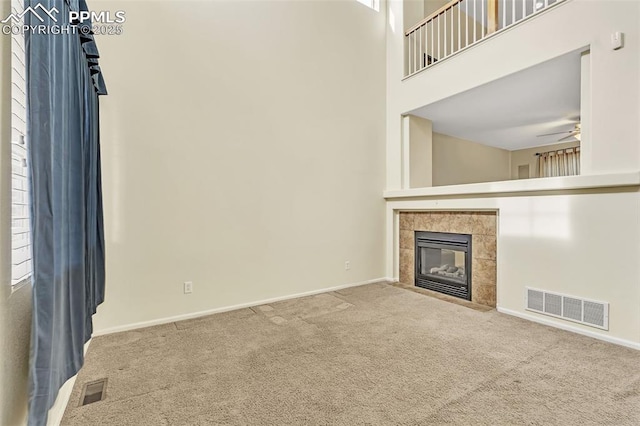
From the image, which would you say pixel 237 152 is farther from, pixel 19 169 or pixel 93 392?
pixel 93 392

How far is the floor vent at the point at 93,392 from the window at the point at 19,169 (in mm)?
962

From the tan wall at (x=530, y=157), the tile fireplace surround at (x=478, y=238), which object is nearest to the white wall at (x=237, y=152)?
the tile fireplace surround at (x=478, y=238)

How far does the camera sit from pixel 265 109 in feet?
11.6

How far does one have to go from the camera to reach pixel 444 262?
4297 millimetres

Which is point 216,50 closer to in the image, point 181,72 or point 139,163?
point 181,72

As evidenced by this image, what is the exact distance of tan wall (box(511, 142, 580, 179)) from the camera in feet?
21.2

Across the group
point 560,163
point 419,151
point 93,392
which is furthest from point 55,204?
A: point 560,163

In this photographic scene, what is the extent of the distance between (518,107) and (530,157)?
3.51 meters

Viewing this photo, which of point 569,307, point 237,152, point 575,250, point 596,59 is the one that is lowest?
point 569,307

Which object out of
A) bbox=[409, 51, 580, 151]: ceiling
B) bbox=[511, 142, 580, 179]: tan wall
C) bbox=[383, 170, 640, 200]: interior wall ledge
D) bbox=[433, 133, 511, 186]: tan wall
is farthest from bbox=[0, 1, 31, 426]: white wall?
bbox=[511, 142, 580, 179]: tan wall

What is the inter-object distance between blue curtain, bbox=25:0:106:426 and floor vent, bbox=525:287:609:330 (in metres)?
3.67

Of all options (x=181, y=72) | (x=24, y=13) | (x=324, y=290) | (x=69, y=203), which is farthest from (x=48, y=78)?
(x=324, y=290)

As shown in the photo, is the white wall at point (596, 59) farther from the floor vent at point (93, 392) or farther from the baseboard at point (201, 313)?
the floor vent at point (93, 392)

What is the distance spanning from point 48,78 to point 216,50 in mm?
2383
